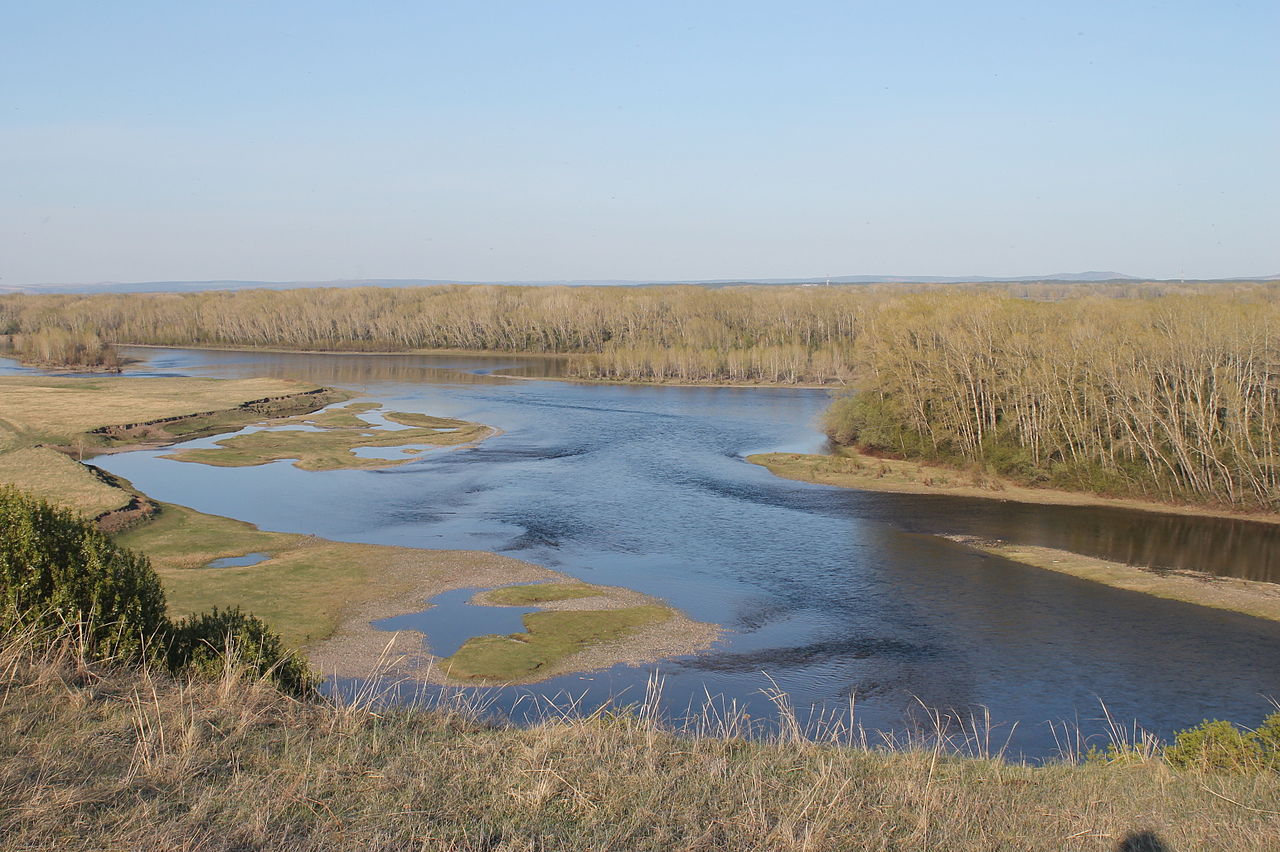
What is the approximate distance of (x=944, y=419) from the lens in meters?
55.8

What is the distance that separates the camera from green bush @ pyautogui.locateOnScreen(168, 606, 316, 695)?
43.3 ft

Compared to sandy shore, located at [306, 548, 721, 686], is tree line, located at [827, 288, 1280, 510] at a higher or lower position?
higher

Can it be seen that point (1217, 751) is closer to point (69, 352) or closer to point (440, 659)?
point (440, 659)

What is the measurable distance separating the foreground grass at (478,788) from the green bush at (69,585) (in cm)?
158

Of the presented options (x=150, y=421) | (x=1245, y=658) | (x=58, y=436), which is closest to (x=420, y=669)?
(x=1245, y=658)

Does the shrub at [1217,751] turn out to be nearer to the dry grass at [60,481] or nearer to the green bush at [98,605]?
the green bush at [98,605]

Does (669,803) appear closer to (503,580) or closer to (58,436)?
(503,580)

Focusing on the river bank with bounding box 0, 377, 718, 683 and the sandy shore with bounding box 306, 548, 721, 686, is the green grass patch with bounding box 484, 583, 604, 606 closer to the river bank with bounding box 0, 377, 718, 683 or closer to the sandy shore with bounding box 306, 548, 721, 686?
the sandy shore with bounding box 306, 548, 721, 686

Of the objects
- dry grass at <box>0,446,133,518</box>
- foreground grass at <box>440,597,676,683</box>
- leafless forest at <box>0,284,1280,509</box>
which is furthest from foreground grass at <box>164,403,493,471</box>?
foreground grass at <box>440,597,676,683</box>

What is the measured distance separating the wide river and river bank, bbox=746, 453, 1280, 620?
112cm

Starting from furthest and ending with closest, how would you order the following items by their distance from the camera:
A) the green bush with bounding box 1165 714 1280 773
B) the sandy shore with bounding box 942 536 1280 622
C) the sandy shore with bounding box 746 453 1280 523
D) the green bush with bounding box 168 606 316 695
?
1. the sandy shore with bounding box 746 453 1280 523
2. the sandy shore with bounding box 942 536 1280 622
3. the green bush with bounding box 1165 714 1280 773
4. the green bush with bounding box 168 606 316 695

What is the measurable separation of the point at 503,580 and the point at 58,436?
1615 inches

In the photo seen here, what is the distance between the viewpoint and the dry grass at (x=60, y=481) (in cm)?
3978

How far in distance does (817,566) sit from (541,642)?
12781 mm
